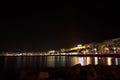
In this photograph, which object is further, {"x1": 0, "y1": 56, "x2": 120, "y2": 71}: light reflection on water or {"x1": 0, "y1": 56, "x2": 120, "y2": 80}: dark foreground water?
{"x1": 0, "y1": 56, "x2": 120, "y2": 71}: light reflection on water

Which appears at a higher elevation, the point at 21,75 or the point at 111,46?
the point at 111,46

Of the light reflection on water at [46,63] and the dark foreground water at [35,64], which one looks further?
the light reflection on water at [46,63]


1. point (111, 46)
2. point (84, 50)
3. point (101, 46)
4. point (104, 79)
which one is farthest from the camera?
point (84, 50)

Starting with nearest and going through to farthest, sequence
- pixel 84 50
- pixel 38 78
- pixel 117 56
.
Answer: pixel 38 78 < pixel 117 56 < pixel 84 50

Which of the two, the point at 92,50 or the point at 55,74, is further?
the point at 92,50

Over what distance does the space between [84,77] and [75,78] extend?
558 millimetres

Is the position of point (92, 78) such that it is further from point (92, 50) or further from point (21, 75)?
point (92, 50)

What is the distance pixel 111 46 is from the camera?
77.6 metres

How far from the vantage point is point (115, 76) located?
40.6 ft

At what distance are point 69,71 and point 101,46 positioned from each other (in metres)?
76.4

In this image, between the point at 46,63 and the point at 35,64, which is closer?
the point at 35,64

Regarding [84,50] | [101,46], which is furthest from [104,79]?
[84,50]

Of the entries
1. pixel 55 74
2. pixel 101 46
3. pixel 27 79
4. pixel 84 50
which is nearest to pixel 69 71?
pixel 55 74

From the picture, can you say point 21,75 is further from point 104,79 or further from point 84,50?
point 84,50
